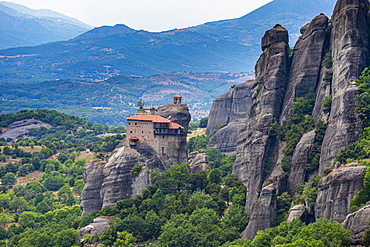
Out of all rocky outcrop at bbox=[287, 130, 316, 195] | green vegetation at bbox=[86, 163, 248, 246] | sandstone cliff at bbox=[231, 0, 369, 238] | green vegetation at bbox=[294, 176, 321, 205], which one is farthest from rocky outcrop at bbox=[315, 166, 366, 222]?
green vegetation at bbox=[86, 163, 248, 246]

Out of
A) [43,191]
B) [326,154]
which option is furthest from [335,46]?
[43,191]

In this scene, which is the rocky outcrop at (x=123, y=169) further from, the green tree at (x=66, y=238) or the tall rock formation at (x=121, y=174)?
the green tree at (x=66, y=238)

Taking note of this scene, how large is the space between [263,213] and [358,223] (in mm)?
17241

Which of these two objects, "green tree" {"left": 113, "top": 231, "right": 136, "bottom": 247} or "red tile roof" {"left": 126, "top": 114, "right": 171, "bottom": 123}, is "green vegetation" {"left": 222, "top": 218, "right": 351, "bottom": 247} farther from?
"red tile roof" {"left": 126, "top": 114, "right": 171, "bottom": 123}

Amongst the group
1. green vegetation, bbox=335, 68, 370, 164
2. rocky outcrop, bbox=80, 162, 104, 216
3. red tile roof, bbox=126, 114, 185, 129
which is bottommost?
rocky outcrop, bbox=80, 162, 104, 216

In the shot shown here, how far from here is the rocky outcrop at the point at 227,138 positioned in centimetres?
14625

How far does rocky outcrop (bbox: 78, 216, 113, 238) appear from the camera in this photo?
293 ft

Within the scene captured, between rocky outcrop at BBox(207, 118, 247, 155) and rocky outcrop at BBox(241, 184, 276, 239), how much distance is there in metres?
68.7

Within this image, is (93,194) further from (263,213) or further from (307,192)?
(307,192)

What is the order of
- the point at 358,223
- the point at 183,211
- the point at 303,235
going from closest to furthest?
the point at 358,223 < the point at 303,235 < the point at 183,211

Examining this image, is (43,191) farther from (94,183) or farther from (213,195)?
(213,195)

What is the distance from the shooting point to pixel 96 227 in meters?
89.6

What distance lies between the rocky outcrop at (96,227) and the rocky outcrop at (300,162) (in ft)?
91.1

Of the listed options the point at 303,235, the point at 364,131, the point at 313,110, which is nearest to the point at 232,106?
the point at 313,110
